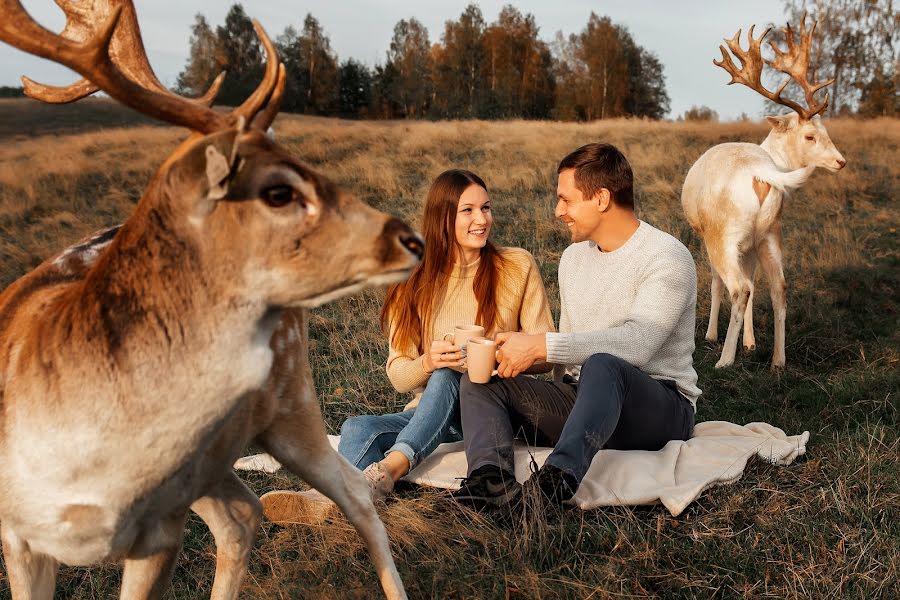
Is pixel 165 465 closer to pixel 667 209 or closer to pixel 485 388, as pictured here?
pixel 485 388

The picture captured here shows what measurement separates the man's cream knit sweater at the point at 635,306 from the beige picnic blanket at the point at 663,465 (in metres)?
0.31

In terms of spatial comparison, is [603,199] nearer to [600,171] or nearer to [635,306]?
[600,171]

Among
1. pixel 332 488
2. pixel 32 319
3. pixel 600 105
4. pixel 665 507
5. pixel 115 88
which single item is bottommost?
pixel 665 507

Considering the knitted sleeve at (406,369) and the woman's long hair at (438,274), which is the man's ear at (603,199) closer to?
the woman's long hair at (438,274)

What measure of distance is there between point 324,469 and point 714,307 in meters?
5.37

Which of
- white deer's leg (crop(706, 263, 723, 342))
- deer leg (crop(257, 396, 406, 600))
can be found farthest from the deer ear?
deer leg (crop(257, 396, 406, 600))

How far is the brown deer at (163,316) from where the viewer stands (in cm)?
196

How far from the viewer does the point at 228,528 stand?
110 inches

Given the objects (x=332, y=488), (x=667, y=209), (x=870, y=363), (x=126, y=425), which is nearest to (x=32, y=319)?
(x=126, y=425)

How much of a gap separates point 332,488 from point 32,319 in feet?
3.56

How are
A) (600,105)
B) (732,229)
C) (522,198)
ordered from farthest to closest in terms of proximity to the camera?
1. (600,105)
2. (522,198)
3. (732,229)

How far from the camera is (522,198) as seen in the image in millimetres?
11812

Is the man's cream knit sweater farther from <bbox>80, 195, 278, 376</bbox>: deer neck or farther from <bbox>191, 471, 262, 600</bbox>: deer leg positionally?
<bbox>80, 195, 278, 376</bbox>: deer neck

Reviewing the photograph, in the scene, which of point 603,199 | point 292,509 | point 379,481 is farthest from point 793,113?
point 292,509
